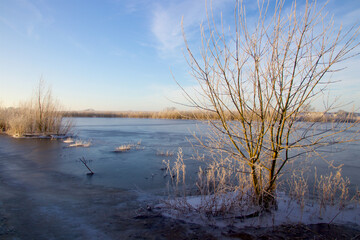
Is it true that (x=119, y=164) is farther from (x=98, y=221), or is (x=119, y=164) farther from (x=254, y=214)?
(x=254, y=214)

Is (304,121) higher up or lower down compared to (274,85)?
lower down

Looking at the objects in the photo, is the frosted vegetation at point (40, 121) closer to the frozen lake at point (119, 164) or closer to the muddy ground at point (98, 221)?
the frozen lake at point (119, 164)

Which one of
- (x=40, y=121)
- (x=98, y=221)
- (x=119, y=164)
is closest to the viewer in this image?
(x=98, y=221)

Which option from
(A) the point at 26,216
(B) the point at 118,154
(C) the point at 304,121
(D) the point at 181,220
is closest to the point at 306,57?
(C) the point at 304,121

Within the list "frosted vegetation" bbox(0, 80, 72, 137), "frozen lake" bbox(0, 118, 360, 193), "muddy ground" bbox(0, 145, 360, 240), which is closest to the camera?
"muddy ground" bbox(0, 145, 360, 240)

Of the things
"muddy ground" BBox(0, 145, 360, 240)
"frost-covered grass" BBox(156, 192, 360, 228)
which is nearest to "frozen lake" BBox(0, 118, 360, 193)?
"muddy ground" BBox(0, 145, 360, 240)

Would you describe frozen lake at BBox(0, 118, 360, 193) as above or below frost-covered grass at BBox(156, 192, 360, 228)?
below

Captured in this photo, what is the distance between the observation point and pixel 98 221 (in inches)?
134

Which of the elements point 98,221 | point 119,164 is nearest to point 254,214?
point 98,221

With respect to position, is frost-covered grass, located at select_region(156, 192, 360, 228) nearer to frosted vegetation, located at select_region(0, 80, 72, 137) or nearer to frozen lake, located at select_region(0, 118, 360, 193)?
frozen lake, located at select_region(0, 118, 360, 193)

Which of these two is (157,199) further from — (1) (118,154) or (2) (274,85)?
(1) (118,154)

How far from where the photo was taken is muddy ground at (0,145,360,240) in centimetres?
302

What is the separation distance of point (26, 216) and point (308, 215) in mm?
4215

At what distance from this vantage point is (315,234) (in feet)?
10.1
